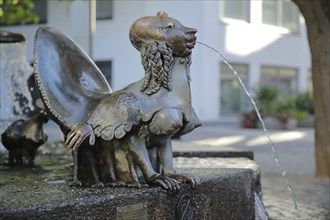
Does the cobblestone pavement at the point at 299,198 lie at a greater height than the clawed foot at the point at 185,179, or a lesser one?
lesser

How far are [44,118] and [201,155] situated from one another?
1.41 m

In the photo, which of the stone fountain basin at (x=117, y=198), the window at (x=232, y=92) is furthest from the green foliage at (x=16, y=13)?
the window at (x=232, y=92)

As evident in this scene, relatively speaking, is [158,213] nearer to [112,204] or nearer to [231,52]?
[112,204]

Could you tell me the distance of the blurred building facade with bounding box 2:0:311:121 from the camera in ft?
A: 28.0

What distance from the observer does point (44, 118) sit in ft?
14.4

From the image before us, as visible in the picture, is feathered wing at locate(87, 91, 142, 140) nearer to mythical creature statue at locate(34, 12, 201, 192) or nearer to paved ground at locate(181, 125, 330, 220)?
mythical creature statue at locate(34, 12, 201, 192)

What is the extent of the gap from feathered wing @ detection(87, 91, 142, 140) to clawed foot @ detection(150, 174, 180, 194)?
10.3 inches

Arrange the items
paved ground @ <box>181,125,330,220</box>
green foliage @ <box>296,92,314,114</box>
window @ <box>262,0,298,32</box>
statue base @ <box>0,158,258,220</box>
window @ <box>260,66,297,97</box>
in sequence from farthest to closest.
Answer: window @ <box>260,66,297,97</box> → green foliage @ <box>296,92,314,114</box> → window @ <box>262,0,298,32</box> → paved ground @ <box>181,125,330,220</box> → statue base @ <box>0,158,258,220</box>

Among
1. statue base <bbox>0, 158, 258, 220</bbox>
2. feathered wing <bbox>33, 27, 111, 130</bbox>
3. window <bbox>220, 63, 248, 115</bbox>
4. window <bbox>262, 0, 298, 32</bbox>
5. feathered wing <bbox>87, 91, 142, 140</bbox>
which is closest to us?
statue base <bbox>0, 158, 258, 220</bbox>

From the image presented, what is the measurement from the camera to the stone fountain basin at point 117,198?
2.27m

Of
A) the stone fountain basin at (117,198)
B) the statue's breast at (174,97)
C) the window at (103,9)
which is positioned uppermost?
the window at (103,9)

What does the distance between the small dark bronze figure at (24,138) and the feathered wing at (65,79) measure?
1.24m

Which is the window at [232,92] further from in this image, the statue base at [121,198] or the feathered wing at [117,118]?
the feathered wing at [117,118]

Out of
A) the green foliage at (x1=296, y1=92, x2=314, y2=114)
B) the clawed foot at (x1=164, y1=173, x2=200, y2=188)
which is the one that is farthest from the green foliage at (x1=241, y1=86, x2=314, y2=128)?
the clawed foot at (x1=164, y1=173, x2=200, y2=188)
